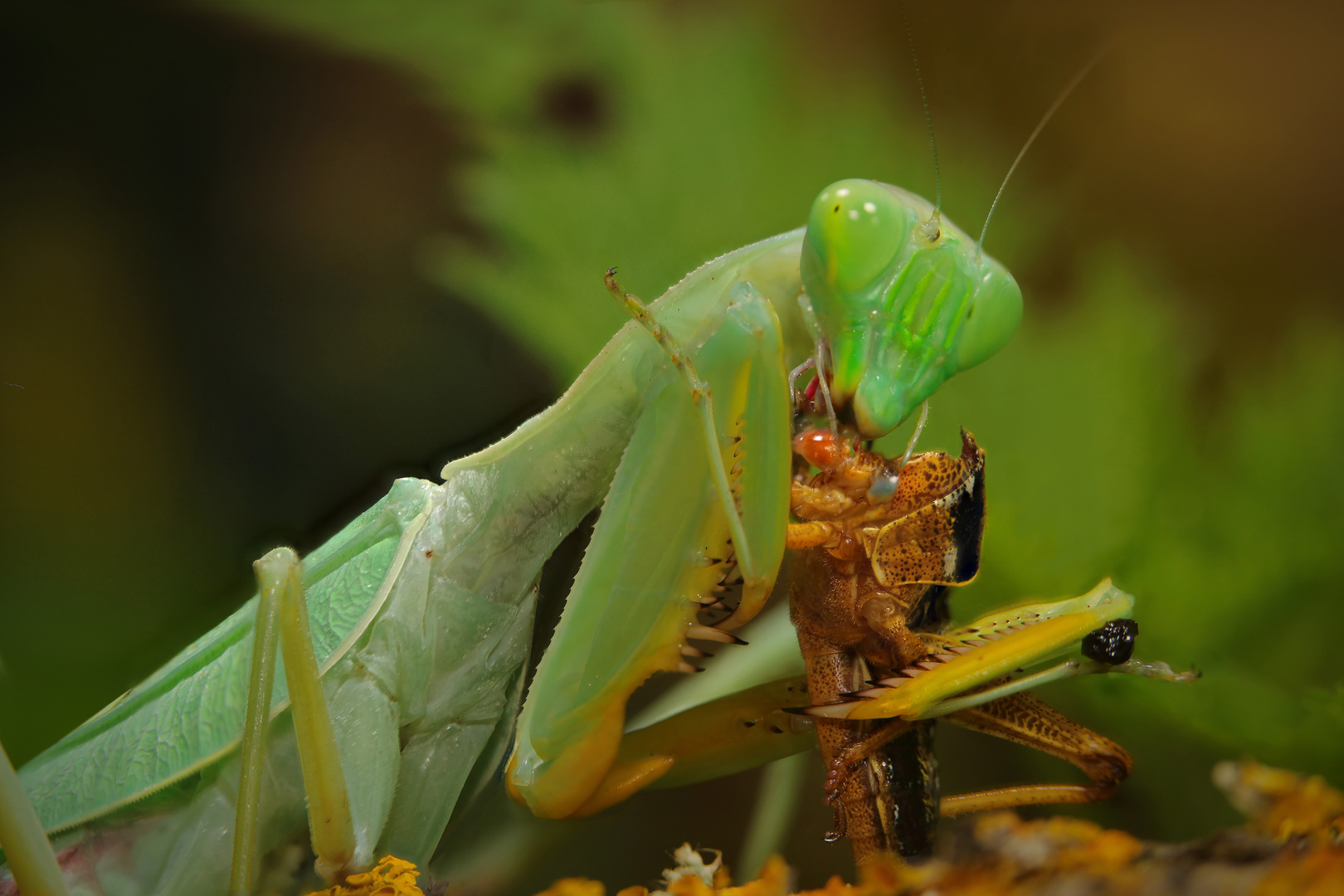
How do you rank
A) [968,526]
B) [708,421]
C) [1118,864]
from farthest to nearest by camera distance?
[968,526], [708,421], [1118,864]

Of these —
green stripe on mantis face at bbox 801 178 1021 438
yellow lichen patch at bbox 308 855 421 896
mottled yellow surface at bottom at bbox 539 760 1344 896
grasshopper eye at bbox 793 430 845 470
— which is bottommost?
mottled yellow surface at bottom at bbox 539 760 1344 896

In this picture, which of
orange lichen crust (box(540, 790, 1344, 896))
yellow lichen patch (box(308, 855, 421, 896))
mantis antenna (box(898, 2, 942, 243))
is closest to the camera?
orange lichen crust (box(540, 790, 1344, 896))

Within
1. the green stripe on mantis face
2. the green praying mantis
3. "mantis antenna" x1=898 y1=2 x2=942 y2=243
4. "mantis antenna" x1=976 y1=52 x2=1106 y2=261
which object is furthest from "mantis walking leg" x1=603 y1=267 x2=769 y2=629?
"mantis antenna" x1=976 y1=52 x2=1106 y2=261

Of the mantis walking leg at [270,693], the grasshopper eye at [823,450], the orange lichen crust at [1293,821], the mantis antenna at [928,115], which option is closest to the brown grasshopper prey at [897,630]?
the grasshopper eye at [823,450]

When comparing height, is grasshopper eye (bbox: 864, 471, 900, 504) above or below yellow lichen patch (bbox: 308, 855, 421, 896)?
above

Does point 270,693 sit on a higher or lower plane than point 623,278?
lower

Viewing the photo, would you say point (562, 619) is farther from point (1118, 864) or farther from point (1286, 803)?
point (1286, 803)

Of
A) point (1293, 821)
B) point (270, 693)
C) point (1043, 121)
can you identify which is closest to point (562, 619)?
point (270, 693)

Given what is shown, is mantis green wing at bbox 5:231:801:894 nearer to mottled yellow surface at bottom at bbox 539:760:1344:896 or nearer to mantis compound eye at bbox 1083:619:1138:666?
mottled yellow surface at bottom at bbox 539:760:1344:896
